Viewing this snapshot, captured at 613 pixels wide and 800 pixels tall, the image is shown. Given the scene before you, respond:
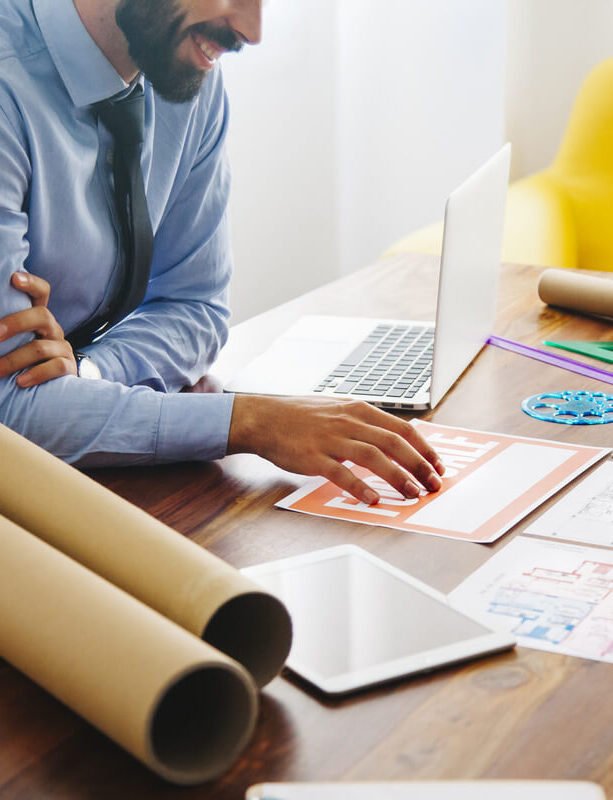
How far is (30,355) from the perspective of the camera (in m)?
1.19

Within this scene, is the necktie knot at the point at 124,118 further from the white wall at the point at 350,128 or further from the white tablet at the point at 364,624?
the white wall at the point at 350,128

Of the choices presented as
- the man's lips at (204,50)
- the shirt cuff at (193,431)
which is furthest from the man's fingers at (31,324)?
the man's lips at (204,50)

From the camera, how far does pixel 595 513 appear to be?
1.05 m

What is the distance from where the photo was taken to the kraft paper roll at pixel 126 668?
650 millimetres

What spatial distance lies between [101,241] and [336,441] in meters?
0.42

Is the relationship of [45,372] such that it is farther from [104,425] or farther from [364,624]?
[364,624]

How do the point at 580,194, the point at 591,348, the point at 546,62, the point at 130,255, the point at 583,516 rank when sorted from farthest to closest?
1. the point at 546,62
2. the point at 580,194
3. the point at 591,348
4. the point at 130,255
5. the point at 583,516

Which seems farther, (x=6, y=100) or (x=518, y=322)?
(x=518, y=322)

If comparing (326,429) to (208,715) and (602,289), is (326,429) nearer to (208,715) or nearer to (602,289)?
(208,715)

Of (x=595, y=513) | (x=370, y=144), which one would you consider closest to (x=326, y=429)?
(x=595, y=513)

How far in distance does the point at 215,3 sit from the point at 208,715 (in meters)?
0.90

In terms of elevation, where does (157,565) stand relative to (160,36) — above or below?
below

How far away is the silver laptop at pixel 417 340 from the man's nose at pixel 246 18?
1.00ft

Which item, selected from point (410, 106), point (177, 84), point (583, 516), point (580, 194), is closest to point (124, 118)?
point (177, 84)
